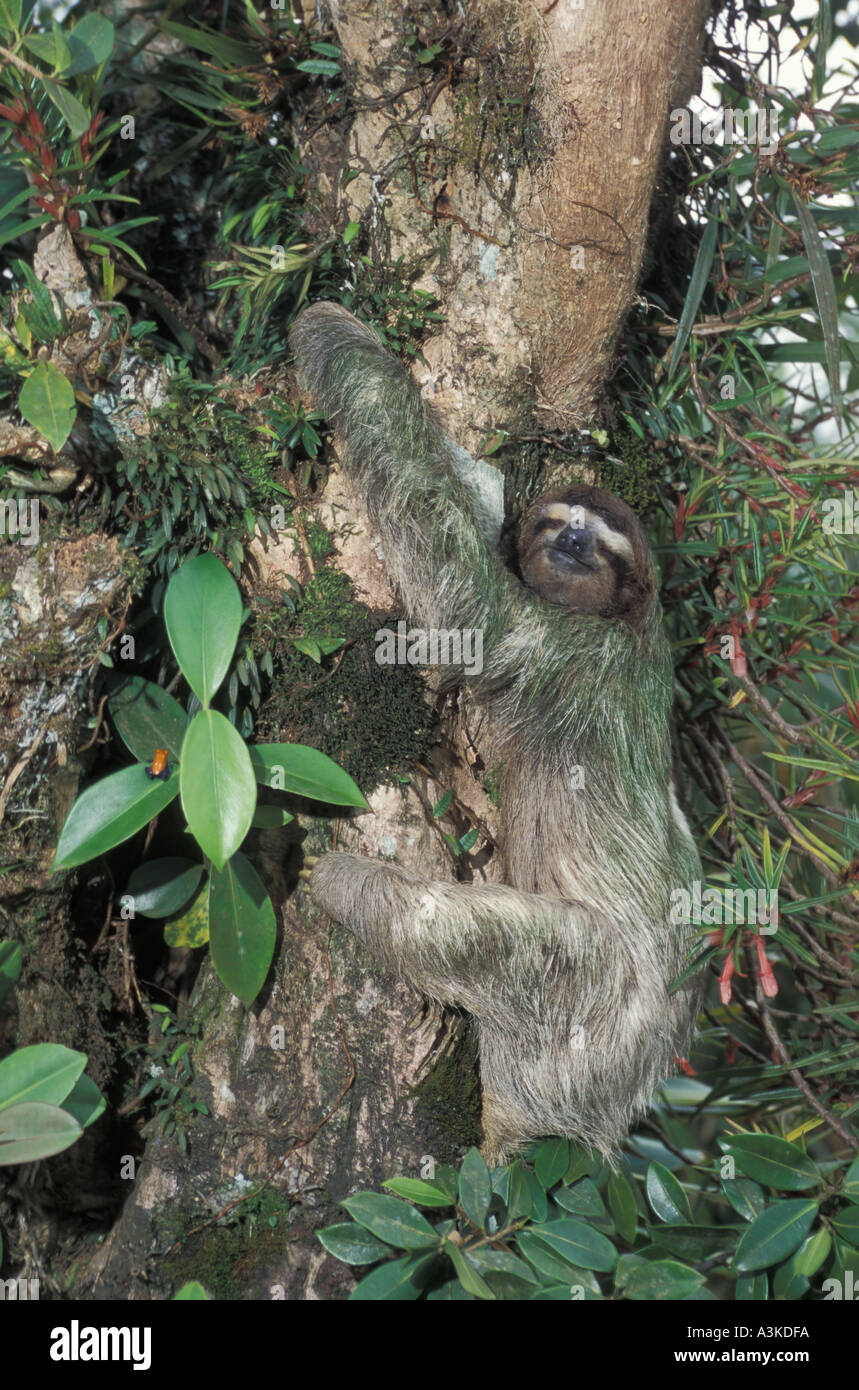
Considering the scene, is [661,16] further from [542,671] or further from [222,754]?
[222,754]

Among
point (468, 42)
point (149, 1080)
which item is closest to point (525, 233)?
A: point (468, 42)

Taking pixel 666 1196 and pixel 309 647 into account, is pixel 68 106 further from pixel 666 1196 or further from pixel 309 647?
pixel 666 1196

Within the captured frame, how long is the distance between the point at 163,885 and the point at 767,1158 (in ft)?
6.76

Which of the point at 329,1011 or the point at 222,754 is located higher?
the point at 222,754

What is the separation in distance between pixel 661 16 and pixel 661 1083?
360 centimetres

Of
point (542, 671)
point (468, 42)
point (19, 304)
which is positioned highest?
point (468, 42)

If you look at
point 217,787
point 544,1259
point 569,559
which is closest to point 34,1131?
point 217,787

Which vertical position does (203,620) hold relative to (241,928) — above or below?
above

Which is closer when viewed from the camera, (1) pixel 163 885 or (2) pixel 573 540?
(1) pixel 163 885

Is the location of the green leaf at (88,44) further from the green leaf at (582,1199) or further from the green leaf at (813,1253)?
the green leaf at (813,1253)

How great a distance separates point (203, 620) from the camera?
2.86 meters

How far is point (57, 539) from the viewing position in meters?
3.10

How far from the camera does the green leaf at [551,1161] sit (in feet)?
10.4

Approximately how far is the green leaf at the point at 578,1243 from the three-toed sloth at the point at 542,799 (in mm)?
542
